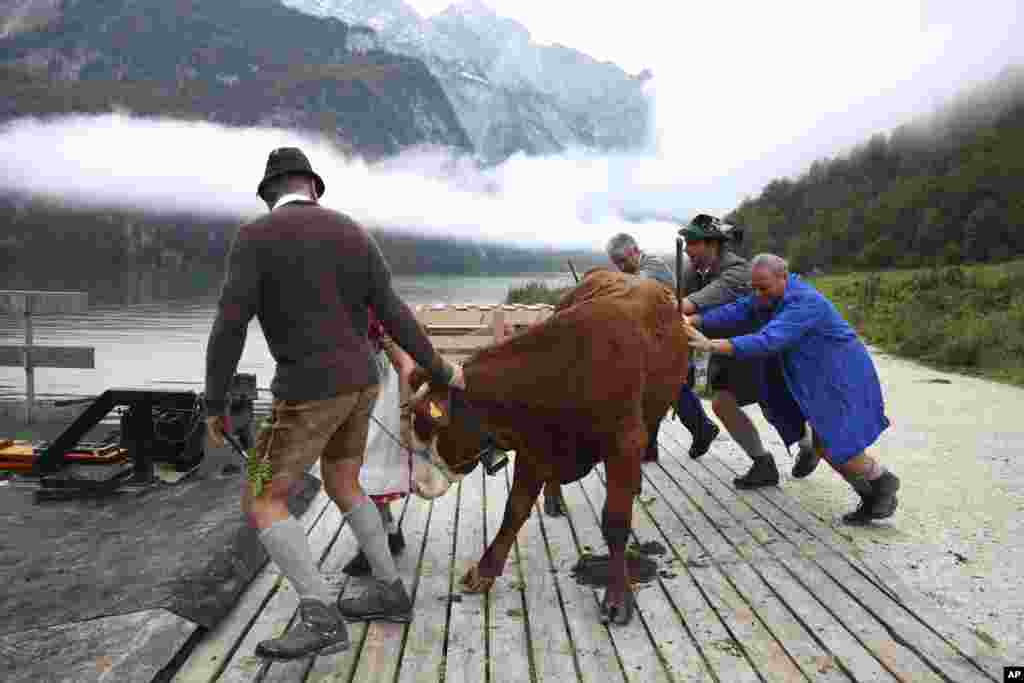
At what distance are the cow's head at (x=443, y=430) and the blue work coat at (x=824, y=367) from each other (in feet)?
6.64

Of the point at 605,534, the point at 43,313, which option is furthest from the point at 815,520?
the point at 43,313

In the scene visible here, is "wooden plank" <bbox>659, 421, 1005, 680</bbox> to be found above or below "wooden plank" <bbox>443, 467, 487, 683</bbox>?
above

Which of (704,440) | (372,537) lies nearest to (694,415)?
(704,440)

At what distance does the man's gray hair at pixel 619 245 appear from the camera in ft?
18.4

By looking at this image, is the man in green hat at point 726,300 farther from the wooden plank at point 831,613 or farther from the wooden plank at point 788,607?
the wooden plank at point 831,613

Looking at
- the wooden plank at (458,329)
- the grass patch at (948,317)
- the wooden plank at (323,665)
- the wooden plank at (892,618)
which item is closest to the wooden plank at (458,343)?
the wooden plank at (458,329)

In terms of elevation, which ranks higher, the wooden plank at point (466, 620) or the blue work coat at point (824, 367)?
the blue work coat at point (824, 367)

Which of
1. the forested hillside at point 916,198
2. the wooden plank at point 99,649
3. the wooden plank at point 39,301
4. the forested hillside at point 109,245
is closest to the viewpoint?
the wooden plank at point 99,649

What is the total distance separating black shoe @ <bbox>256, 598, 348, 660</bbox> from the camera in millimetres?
3373

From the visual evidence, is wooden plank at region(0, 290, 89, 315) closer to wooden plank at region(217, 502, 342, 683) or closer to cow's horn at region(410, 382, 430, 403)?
wooden plank at region(217, 502, 342, 683)

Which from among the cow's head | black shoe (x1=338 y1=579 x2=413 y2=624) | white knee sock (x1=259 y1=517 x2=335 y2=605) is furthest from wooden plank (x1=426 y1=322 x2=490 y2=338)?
white knee sock (x1=259 y1=517 x2=335 y2=605)

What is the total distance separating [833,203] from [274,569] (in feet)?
229

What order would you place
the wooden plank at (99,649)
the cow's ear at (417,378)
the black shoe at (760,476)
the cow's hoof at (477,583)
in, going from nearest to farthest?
the wooden plank at (99,649), the cow's ear at (417,378), the cow's hoof at (477,583), the black shoe at (760,476)

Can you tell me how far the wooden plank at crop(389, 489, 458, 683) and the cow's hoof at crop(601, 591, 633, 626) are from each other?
30.5 inches
